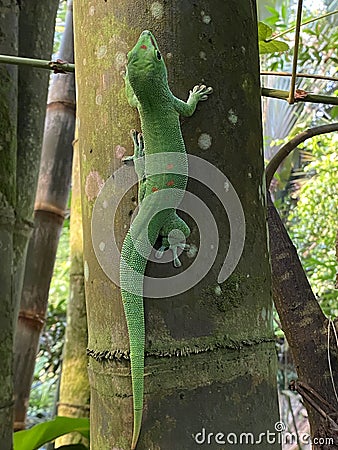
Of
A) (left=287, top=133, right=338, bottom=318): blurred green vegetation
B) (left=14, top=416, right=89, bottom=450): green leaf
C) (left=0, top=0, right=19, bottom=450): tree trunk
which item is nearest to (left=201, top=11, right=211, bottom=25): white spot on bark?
(left=0, top=0, right=19, bottom=450): tree trunk

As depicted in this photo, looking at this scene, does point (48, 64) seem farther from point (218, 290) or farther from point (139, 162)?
point (218, 290)

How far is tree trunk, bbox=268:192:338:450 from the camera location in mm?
696

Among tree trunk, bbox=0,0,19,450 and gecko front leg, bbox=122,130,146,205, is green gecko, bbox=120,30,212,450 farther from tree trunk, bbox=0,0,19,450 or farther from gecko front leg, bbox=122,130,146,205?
tree trunk, bbox=0,0,19,450

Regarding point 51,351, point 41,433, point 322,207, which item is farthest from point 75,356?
point 51,351

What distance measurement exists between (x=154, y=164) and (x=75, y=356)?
81 centimetres

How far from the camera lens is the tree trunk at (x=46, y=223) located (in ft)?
3.86

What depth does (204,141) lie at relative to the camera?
1.33ft

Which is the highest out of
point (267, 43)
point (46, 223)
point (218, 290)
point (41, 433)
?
point (267, 43)

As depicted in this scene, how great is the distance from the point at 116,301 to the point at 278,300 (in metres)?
0.40

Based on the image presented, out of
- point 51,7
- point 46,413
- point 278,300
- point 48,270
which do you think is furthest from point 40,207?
point 46,413

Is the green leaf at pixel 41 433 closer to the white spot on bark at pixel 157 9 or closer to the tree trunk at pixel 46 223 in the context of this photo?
the tree trunk at pixel 46 223

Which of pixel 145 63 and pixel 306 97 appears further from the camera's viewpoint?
pixel 306 97

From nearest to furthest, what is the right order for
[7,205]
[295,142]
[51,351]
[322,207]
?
[7,205] → [295,142] → [322,207] → [51,351]

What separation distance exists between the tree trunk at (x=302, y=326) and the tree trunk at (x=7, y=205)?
1.18ft
